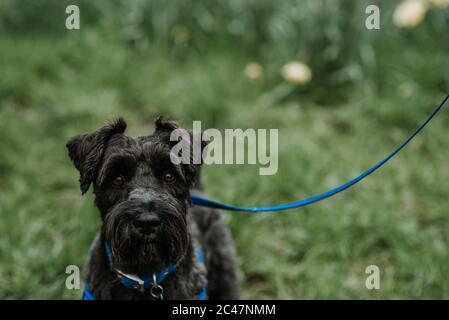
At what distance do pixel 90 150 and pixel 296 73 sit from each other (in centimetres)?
352

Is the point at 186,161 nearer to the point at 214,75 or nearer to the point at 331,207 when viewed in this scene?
the point at 331,207

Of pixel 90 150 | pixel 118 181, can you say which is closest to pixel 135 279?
pixel 118 181

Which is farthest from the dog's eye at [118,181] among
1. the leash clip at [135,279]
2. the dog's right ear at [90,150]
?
the leash clip at [135,279]

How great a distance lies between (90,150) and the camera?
2.88m

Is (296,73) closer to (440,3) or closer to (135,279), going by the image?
(440,3)

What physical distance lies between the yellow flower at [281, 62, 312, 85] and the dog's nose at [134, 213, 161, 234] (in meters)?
3.63

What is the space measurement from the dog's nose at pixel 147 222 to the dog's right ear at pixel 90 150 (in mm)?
464

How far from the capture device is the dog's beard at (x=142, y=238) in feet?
8.73

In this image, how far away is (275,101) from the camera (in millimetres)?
6082
